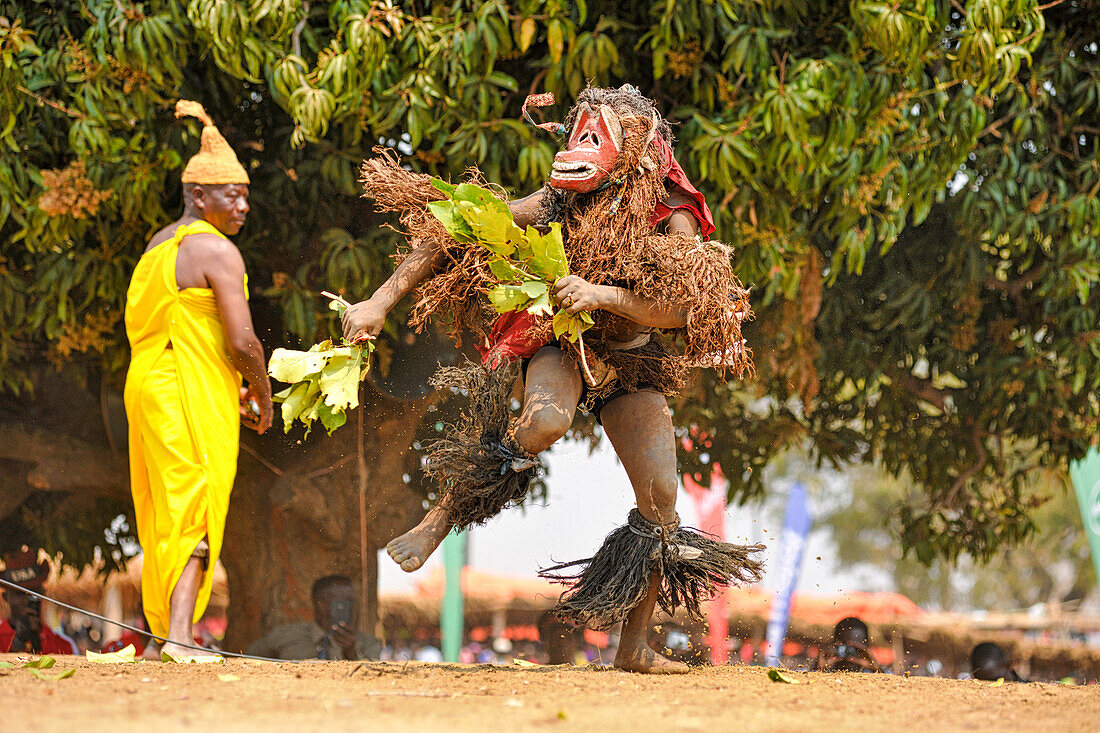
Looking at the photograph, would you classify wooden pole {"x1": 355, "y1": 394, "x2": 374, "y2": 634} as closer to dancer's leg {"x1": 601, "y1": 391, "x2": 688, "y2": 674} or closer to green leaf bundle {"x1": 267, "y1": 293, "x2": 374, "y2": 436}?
green leaf bundle {"x1": 267, "y1": 293, "x2": 374, "y2": 436}

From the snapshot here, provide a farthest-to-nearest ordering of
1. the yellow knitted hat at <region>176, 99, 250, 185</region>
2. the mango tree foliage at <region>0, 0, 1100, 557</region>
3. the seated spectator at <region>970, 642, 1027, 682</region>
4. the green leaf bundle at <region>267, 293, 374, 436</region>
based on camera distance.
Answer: the seated spectator at <region>970, 642, 1027, 682</region> → the mango tree foliage at <region>0, 0, 1100, 557</region> → the yellow knitted hat at <region>176, 99, 250, 185</region> → the green leaf bundle at <region>267, 293, 374, 436</region>

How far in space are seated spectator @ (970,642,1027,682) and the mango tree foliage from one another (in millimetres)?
704

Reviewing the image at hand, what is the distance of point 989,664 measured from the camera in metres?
6.49

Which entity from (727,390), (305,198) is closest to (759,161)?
(727,390)

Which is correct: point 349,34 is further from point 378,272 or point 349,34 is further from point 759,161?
point 759,161

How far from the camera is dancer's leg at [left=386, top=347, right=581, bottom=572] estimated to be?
10.5 ft

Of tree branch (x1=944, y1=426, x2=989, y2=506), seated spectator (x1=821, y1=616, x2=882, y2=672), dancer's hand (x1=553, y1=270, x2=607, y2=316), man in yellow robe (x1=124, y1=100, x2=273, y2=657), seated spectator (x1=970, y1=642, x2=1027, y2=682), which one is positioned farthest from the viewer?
tree branch (x1=944, y1=426, x2=989, y2=506)

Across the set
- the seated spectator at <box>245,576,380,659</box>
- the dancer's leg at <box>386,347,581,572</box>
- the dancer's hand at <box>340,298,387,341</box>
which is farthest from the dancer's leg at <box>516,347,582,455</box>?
the seated spectator at <box>245,576,380,659</box>

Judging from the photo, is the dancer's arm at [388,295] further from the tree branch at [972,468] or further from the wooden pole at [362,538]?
the tree branch at [972,468]

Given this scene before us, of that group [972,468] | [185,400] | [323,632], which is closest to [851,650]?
[972,468]

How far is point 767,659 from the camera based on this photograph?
5898 millimetres

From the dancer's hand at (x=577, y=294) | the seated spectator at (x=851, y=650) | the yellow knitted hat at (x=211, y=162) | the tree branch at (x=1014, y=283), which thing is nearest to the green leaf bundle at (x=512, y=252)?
the dancer's hand at (x=577, y=294)

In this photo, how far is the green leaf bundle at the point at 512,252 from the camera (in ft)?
10.2

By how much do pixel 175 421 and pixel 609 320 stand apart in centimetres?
191
